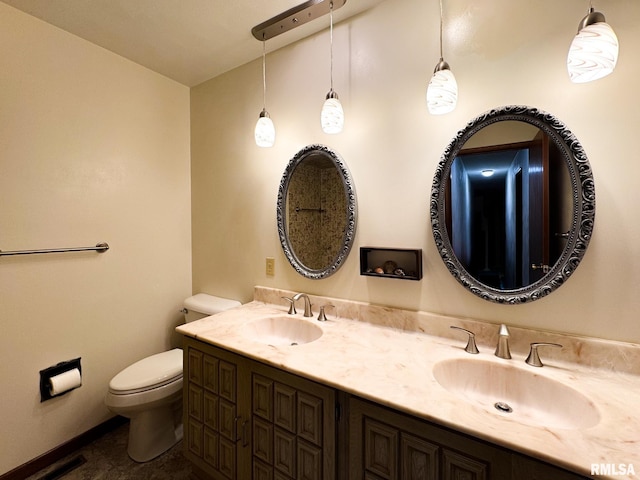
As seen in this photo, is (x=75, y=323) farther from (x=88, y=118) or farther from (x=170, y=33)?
(x=170, y=33)

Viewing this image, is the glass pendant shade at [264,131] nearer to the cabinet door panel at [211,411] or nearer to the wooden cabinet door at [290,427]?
the wooden cabinet door at [290,427]

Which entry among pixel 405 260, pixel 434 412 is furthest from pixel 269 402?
pixel 405 260

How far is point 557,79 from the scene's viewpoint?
3.30ft

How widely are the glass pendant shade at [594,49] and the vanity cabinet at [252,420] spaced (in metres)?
1.24

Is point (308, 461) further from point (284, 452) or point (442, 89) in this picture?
point (442, 89)

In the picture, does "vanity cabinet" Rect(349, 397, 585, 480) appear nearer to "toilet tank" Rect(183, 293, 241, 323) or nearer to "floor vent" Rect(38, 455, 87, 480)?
"toilet tank" Rect(183, 293, 241, 323)

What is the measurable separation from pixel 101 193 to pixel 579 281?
2388 millimetres

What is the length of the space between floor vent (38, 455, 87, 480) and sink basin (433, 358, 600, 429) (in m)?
1.95

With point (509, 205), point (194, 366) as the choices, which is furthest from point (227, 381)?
point (509, 205)

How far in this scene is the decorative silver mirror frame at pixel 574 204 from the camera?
954mm

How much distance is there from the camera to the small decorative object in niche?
4.16 feet

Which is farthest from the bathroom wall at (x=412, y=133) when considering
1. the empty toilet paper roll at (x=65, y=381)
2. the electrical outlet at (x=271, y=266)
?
the empty toilet paper roll at (x=65, y=381)

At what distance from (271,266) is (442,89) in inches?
50.0

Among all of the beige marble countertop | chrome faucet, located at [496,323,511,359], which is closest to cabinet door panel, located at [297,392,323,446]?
the beige marble countertop
